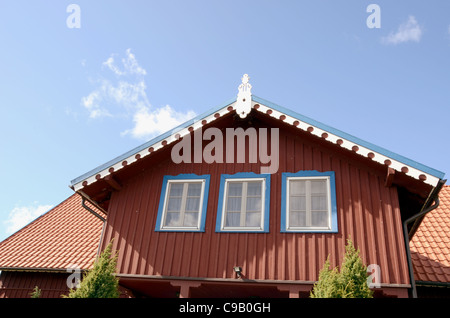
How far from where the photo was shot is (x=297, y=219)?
10102mm

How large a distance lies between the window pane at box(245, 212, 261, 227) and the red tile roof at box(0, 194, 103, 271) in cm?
591

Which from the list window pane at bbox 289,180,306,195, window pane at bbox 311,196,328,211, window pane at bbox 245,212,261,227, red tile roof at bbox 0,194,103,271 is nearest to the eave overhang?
window pane at bbox 289,180,306,195

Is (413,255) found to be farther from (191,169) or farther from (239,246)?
(191,169)

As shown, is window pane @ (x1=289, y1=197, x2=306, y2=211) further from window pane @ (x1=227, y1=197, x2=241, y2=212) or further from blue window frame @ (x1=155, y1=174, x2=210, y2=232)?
blue window frame @ (x1=155, y1=174, x2=210, y2=232)

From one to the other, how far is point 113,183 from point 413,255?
362 inches

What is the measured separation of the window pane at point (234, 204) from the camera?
10641 millimetres

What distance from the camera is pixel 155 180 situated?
11641 millimetres

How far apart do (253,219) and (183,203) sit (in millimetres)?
2092

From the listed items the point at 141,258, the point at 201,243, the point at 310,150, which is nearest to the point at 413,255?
the point at 310,150

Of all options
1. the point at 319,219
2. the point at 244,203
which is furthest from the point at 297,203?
the point at 244,203

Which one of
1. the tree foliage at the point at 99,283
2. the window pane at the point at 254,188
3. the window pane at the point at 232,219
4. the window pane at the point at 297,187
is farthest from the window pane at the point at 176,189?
the window pane at the point at 297,187

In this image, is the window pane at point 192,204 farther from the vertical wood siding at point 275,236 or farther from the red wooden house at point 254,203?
the vertical wood siding at point 275,236

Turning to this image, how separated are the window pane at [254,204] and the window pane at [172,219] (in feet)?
6.49
